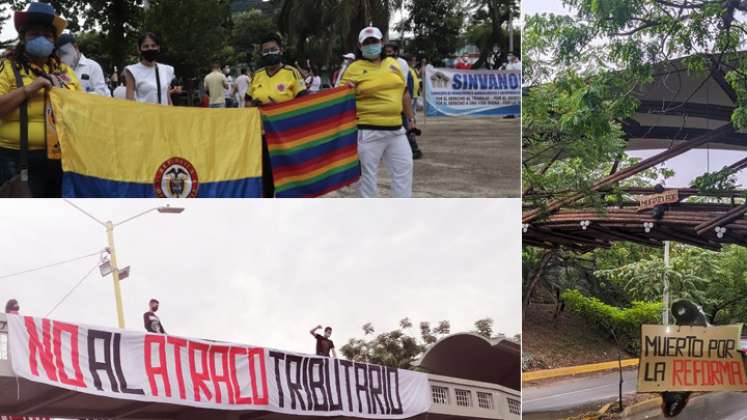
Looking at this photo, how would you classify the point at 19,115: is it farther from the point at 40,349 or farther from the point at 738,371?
the point at 738,371

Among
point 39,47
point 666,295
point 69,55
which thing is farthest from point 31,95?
point 666,295

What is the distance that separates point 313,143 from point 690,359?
2.10 meters

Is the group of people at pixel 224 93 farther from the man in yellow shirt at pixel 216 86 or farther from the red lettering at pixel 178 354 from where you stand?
the red lettering at pixel 178 354

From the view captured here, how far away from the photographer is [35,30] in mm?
3760

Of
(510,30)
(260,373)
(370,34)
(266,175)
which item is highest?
(510,30)

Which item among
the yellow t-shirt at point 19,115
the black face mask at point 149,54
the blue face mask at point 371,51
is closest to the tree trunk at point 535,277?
the blue face mask at point 371,51

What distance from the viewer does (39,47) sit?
3.76 m

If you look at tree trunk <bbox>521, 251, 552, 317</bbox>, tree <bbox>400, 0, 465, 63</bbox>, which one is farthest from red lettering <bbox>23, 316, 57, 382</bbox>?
tree <bbox>400, 0, 465, 63</bbox>

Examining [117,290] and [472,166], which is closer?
[117,290]

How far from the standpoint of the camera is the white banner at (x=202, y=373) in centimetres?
415

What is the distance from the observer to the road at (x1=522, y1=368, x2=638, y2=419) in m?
4.44

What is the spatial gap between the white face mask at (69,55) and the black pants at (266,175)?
0.95 metres

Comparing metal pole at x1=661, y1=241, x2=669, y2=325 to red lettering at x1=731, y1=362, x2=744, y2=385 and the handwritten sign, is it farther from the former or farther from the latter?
red lettering at x1=731, y1=362, x2=744, y2=385

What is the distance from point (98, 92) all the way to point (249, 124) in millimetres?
717
